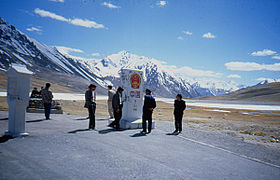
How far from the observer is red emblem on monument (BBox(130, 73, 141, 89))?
12.9 m

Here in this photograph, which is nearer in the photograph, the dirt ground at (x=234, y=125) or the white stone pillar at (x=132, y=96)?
the white stone pillar at (x=132, y=96)

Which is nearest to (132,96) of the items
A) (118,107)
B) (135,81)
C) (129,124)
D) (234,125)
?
(135,81)

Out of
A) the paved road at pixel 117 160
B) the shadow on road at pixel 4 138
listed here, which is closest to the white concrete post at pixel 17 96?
the shadow on road at pixel 4 138

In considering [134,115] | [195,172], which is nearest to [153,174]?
[195,172]

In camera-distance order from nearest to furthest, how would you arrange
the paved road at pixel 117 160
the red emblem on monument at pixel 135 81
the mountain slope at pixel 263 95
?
the paved road at pixel 117 160, the red emblem on monument at pixel 135 81, the mountain slope at pixel 263 95

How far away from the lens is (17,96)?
777 cm

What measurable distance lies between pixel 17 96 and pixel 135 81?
21.5ft

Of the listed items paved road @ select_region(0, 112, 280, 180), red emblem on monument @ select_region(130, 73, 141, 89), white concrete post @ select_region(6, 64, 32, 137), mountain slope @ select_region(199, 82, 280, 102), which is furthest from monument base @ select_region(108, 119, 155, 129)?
mountain slope @ select_region(199, 82, 280, 102)

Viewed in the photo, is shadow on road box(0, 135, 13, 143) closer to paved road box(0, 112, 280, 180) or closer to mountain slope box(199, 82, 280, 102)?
paved road box(0, 112, 280, 180)

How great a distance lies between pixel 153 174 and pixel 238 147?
564 cm

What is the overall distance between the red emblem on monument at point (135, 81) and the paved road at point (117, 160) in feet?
15.1

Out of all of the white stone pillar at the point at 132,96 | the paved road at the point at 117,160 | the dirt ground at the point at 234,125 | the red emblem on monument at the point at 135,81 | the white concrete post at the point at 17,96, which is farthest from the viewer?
the dirt ground at the point at 234,125

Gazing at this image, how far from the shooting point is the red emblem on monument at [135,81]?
12.9m

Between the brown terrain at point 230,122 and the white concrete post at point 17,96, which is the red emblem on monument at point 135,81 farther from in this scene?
the white concrete post at point 17,96
